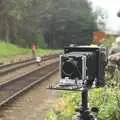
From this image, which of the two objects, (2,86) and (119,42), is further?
(2,86)

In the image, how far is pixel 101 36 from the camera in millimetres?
26641

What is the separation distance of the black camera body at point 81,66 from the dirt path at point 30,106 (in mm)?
5753

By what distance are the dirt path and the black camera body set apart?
5.75 metres

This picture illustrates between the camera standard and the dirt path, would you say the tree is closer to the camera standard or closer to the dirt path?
the dirt path

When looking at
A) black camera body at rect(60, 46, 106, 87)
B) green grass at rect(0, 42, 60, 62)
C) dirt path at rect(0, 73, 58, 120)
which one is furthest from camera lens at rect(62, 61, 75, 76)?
green grass at rect(0, 42, 60, 62)

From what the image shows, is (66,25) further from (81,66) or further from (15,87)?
(81,66)

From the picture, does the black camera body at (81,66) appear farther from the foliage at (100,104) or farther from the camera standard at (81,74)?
the foliage at (100,104)

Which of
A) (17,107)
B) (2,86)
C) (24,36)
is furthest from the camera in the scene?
(24,36)

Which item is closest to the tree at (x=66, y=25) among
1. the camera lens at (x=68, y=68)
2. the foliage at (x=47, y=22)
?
the foliage at (x=47, y=22)

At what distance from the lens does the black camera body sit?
20.2 ft

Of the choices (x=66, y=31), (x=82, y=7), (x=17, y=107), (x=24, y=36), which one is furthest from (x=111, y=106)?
(x=82, y=7)

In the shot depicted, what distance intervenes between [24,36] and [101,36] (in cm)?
5312

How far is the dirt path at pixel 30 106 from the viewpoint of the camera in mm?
12633

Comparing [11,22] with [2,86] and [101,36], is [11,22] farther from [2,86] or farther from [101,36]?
[2,86]
